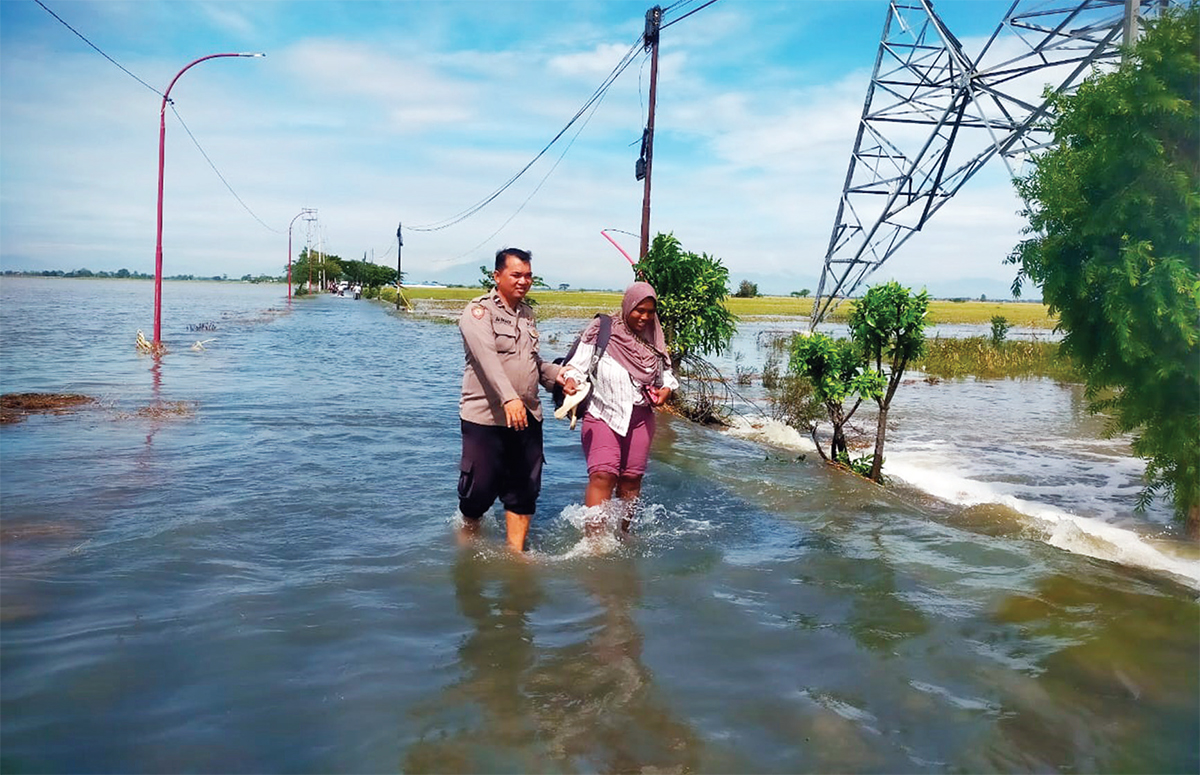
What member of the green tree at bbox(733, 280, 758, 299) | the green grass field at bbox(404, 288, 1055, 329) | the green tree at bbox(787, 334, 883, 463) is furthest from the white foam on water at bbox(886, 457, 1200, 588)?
the green tree at bbox(733, 280, 758, 299)

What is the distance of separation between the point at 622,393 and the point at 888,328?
12.6 ft

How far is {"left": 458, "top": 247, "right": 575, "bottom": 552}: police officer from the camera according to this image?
502cm

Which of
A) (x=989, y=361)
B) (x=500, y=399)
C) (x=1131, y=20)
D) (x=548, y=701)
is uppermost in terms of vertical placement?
(x=1131, y=20)

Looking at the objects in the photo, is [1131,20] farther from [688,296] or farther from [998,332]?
[998,332]

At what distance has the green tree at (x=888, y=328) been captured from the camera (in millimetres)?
7973

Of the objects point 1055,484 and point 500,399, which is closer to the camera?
point 500,399

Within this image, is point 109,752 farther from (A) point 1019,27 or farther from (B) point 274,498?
(A) point 1019,27

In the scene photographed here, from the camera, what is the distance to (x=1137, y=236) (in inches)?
222

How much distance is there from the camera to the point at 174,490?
22.0 feet

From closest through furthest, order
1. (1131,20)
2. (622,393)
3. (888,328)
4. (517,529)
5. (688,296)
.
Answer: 1. (517,529)
2. (622,393)
3. (1131,20)
4. (888,328)
5. (688,296)

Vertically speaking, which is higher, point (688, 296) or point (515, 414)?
point (688, 296)

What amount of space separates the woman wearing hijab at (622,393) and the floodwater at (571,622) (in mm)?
597

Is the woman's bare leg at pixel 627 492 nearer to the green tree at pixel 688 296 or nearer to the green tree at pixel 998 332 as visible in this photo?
the green tree at pixel 688 296

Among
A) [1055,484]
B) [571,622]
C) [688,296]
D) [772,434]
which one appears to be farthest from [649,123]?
Answer: [571,622]
